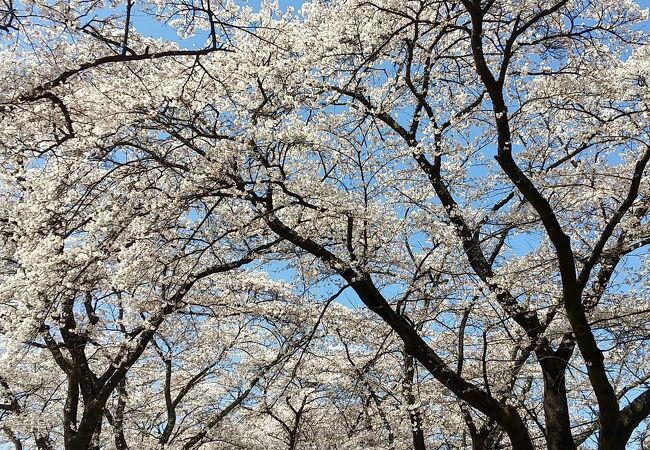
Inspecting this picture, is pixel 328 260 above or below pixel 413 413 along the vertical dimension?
above

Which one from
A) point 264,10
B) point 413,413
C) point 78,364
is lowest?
point 413,413

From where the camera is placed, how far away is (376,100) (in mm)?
8359

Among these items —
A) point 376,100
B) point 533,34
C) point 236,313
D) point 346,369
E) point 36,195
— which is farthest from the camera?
point 346,369

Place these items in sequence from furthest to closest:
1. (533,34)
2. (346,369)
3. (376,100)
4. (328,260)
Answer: (346,369)
(376,100)
(533,34)
(328,260)

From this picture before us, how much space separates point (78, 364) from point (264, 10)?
6.01 metres

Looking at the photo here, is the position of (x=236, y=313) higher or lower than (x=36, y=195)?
higher

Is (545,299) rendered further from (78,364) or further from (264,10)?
(78,364)

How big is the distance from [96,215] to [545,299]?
20.5 ft

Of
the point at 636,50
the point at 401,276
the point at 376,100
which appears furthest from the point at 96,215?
the point at 636,50

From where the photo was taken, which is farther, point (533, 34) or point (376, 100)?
point (376, 100)

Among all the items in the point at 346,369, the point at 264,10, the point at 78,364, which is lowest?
the point at 78,364

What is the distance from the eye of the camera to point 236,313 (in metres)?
10.9

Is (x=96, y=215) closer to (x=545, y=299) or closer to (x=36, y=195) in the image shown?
(x=36, y=195)

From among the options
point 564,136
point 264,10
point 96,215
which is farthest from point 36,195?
point 564,136
